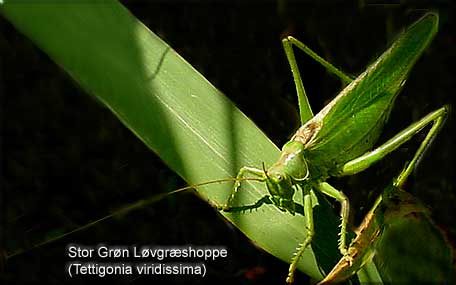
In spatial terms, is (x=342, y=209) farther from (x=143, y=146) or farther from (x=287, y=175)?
(x=143, y=146)

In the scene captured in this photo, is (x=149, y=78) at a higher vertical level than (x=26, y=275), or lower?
higher

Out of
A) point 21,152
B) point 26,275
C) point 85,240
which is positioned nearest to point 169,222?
point 85,240

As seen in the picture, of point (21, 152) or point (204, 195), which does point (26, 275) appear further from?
point (204, 195)

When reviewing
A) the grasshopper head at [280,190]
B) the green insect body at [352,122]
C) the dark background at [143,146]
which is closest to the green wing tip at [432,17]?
the green insect body at [352,122]

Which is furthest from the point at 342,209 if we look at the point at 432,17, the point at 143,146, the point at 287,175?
the point at 143,146

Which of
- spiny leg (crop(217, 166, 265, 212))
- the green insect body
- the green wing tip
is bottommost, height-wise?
spiny leg (crop(217, 166, 265, 212))

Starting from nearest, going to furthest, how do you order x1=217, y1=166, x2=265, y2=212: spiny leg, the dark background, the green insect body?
x1=217, y1=166, x2=265, y2=212: spiny leg
the green insect body
the dark background

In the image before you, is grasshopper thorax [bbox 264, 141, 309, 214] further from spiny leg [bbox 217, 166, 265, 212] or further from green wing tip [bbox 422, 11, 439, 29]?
green wing tip [bbox 422, 11, 439, 29]

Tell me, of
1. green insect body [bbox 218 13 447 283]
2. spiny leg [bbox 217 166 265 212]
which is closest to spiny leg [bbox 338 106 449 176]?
green insect body [bbox 218 13 447 283]
